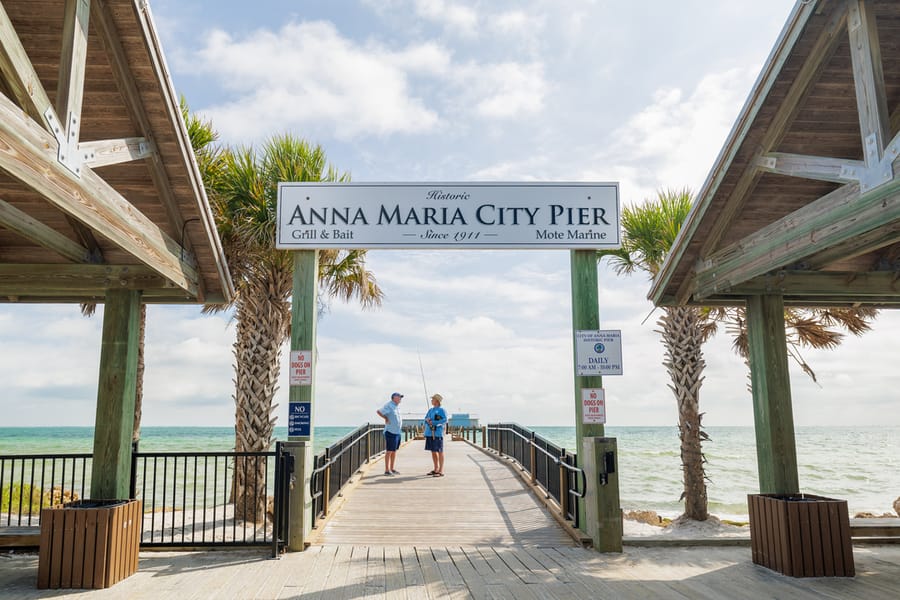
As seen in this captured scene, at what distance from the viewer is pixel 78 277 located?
25.1ft

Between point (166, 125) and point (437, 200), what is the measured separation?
10.7 feet

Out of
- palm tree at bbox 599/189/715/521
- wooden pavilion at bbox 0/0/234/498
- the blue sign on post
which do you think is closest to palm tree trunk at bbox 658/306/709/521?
palm tree at bbox 599/189/715/521

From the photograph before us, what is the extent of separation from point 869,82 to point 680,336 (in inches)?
375

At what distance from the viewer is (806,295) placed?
28.1ft

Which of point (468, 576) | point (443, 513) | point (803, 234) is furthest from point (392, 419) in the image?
point (803, 234)

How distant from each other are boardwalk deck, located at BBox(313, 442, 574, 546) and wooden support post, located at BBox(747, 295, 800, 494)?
2.50 meters

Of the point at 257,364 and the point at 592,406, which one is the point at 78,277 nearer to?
the point at 257,364

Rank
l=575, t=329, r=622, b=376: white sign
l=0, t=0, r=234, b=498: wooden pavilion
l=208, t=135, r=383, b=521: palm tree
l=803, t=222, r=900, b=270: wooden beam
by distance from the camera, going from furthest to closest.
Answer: l=208, t=135, r=383, b=521: palm tree → l=575, t=329, r=622, b=376: white sign → l=803, t=222, r=900, b=270: wooden beam → l=0, t=0, r=234, b=498: wooden pavilion

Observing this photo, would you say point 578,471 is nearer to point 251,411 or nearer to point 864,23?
point 864,23

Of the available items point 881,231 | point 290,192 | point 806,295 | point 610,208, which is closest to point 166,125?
point 290,192

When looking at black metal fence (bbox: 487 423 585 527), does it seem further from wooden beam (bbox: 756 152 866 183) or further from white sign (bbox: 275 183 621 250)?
wooden beam (bbox: 756 152 866 183)

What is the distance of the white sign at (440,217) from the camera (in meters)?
8.54

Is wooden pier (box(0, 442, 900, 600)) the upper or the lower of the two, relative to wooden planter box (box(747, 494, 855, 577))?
lower

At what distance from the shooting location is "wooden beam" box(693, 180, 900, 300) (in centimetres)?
515
